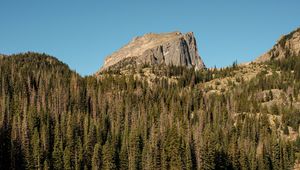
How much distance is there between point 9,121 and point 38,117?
396 inches

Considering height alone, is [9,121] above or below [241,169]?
above

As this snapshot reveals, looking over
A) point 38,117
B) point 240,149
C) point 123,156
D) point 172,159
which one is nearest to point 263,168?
point 240,149

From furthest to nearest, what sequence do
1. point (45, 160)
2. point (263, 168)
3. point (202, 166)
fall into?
point (263, 168) < point (202, 166) < point (45, 160)

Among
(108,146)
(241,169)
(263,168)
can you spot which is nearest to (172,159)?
(108,146)

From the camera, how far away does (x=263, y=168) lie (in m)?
173

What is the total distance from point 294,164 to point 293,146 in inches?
414

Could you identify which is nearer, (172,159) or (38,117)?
(172,159)

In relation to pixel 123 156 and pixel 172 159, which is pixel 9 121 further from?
pixel 172 159

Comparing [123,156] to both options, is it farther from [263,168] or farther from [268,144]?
[268,144]

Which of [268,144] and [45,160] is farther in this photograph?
[268,144]

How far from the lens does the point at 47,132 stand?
6324 inches

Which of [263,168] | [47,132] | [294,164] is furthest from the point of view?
[294,164]

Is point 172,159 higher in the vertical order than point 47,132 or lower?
lower

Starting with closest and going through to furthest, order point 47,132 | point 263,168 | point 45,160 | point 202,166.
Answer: point 45,160 < point 202,166 < point 47,132 < point 263,168
